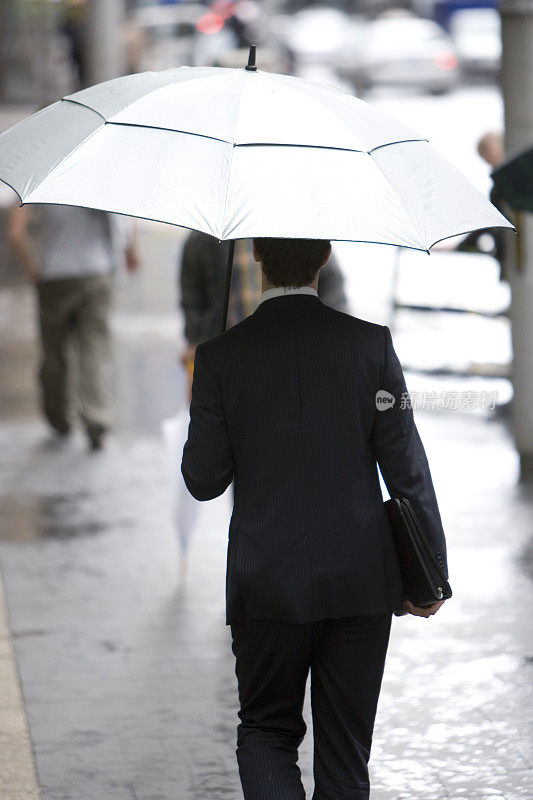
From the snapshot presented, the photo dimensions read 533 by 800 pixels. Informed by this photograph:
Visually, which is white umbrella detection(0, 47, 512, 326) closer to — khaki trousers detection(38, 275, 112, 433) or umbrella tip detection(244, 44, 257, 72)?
umbrella tip detection(244, 44, 257, 72)

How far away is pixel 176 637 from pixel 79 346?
3327mm

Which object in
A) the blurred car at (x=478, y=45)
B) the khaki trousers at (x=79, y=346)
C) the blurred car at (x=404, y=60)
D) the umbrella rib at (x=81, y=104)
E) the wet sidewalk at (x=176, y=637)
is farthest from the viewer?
the blurred car at (x=478, y=45)

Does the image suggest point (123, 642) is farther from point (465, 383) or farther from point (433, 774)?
point (465, 383)

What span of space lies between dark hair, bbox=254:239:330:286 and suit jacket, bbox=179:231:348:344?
250 centimetres

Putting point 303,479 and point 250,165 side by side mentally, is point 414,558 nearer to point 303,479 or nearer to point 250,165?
point 303,479

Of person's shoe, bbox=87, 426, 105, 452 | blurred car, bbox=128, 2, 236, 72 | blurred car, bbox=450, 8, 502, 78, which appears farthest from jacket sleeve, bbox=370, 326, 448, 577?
blurred car, bbox=450, 8, 502, 78

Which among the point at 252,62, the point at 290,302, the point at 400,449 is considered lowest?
the point at 400,449

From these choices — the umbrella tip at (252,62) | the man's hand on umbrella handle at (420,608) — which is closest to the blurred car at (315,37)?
the umbrella tip at (252,62)

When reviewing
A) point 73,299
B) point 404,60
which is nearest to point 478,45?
point 404,60

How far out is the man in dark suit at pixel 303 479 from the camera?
128 inches

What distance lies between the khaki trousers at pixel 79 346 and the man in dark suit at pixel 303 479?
197 inches

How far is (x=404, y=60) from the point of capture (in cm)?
2992

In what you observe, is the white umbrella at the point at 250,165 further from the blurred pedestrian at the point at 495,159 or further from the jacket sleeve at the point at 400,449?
the blurred pedestrian at the point at 495,159

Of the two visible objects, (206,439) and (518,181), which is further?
(518,181)
